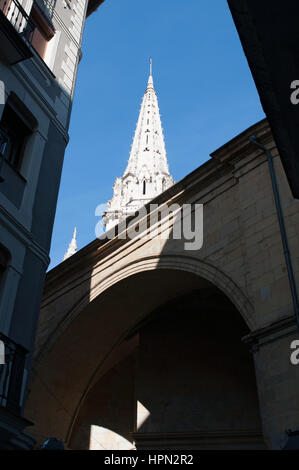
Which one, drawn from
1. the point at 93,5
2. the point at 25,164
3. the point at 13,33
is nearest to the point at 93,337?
the point at 25,164

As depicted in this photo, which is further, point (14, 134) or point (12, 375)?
point (14, 134)

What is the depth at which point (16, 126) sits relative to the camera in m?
8.38

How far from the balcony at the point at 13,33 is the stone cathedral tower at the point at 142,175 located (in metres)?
22.7

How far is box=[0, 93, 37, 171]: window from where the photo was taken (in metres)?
8.14

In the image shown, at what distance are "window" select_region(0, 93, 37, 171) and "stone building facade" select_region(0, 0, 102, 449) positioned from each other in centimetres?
2

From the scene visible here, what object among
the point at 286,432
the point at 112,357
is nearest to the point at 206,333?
the point at 112,357

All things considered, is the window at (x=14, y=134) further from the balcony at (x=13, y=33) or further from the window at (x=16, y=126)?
the balcony at (x=13, y=33)

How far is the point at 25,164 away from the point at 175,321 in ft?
24.2

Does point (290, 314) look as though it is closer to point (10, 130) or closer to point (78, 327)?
point (10, 130)

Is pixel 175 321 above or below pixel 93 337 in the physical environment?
above

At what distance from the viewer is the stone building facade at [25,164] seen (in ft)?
20.7

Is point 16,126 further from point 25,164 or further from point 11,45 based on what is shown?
point 11,45

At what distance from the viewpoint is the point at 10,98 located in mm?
8195

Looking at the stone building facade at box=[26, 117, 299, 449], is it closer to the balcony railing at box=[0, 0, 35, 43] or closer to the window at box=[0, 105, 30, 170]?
the window at box=[0, 105, 30, 170]
